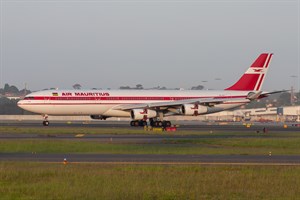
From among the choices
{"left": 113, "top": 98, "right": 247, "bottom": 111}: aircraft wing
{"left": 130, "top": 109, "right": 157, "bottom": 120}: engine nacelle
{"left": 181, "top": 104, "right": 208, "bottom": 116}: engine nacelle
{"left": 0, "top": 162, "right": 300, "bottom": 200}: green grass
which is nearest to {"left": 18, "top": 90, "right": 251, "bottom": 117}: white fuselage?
{"left": 113, "top": 98, "right": 247, "bottom": 111}: aircraft wing

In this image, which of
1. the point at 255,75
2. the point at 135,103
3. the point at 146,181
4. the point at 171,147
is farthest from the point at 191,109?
the point at 146,181

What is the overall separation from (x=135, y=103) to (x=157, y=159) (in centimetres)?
4716

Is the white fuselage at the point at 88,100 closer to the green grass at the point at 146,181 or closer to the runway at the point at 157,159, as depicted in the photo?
the runway at the point at 157,159

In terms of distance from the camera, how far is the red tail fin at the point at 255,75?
89.6 meters

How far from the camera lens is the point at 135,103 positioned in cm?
8281

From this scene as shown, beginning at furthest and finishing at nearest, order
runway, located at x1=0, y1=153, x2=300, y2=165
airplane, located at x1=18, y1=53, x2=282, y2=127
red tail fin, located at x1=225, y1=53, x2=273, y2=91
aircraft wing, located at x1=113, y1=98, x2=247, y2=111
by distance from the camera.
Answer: red tail fin, located at x1=225, y1=53, x2=273, y2=91, aircraft wing, located at x1=113, y1=98, x2=247, y2=111, airplane, located at x1=18, y1=53, x2=282, y2=127, runway, located at x1=0, y1=153, x2=300, y2=165

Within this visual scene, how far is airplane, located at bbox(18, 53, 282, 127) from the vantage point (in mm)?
80250

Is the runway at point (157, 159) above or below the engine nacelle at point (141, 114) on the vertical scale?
below

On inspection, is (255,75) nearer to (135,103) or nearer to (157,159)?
(135,103)

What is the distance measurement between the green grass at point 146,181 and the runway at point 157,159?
2683mm

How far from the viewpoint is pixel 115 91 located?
272ft

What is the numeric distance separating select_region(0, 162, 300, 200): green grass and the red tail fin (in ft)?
192

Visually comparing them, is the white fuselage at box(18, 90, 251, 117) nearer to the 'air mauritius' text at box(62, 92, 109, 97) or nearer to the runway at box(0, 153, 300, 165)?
the 'air mauritius' text at box(62, 92, 109, 97)

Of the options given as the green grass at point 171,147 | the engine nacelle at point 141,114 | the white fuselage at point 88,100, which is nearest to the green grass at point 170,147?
the green grass at point 171,147
